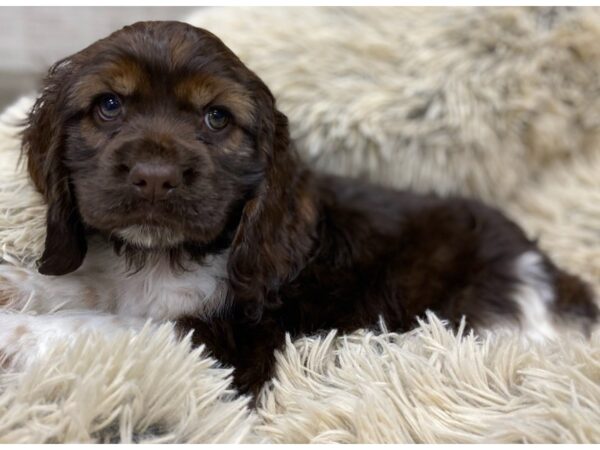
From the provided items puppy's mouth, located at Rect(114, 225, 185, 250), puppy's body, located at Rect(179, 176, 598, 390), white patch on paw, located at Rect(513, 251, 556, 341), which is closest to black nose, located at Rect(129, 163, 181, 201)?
puppy's mouth, located at Rect(114, 225, 185, 250)

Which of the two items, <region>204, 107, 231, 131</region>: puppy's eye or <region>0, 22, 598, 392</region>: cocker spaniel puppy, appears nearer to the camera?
<region>0, 22, 598, 392</region>: cocker spaniel puppy

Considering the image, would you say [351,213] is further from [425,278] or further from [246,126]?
[246,126]

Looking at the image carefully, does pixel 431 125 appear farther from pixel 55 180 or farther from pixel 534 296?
pixel 55 180

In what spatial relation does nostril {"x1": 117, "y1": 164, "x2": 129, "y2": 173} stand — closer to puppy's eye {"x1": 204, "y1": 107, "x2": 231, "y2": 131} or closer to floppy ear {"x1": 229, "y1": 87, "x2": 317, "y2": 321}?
puppy's eye {"x1": 204, "y1": 107, "x2": 231, "y2": 131}

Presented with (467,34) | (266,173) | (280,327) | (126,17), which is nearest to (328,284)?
(280,327)

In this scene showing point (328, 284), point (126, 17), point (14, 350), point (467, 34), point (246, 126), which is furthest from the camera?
point (126, 17)

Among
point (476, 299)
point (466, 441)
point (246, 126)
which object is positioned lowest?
point (476, 299)

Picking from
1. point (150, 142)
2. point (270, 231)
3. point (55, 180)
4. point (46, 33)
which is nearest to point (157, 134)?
point (150, 142)
